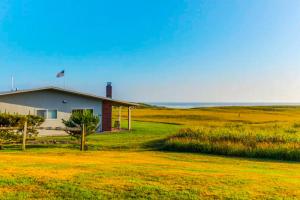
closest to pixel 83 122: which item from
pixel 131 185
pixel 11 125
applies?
pixel 11 125

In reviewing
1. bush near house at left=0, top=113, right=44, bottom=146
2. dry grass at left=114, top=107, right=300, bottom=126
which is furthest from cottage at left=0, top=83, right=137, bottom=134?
dry grass at left=114, top=107, right=300, bottom=126

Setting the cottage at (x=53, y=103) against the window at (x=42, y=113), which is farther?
the window at (x=42, y=113)

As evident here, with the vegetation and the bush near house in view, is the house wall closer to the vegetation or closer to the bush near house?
the bush near house

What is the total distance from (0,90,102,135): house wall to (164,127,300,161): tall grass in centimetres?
1110

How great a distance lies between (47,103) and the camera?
28516 millimetres

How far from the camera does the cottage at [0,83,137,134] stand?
1056 inches

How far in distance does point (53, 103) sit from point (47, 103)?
0.52 m

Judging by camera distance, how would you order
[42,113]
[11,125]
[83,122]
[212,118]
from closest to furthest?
[11,125] → [83,122] → [42,113] → [212,118]

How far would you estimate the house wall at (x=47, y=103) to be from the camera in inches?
1053

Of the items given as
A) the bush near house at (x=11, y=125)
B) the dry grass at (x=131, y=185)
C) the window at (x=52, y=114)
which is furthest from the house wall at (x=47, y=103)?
the dry grass at (x=131, y=185)

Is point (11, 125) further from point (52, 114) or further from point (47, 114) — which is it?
point (52, 114)

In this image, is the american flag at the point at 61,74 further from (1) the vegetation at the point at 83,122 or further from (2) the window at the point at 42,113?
(1) the vegetation at the point at 83,122

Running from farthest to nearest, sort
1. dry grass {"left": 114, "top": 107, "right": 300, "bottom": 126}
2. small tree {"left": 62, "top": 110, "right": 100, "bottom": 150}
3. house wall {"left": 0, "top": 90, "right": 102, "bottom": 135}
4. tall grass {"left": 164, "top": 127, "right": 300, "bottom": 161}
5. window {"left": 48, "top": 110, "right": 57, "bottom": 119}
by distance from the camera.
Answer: dry grass {"left": 114, "top": 107, "right": 300, "bottom": 126} < window {"left": 48, "top": 110, "right": 57, "bottom": 119} < house wall {"left": 0, "top": 90, "right": 102, "bottom": 135} < small tree {"left": 62, "top": 110, "right": 100, "bottom": 150} < tall grass {"left": 164, "top": 127, "right": 300, "bottom": 161}

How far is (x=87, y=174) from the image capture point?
920cm
